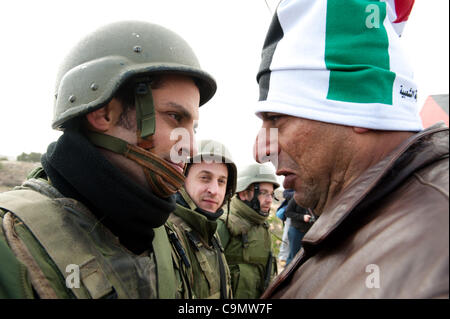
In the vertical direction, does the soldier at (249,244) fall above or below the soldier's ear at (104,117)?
below

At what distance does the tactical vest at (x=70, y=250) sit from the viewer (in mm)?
1498

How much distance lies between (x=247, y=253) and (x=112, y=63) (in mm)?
4132

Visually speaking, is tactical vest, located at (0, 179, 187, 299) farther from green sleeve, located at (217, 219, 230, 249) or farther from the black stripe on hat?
green sleeve, located at (217, 219, 230, 249)

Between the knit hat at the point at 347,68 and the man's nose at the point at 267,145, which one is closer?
the knit hat at the point at 347,68

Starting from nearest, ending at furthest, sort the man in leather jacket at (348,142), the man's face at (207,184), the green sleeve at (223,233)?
1. the man in leather jacket at (348,142)
2. the man's face at (207,184)
3. the green sleeve at (223,233)

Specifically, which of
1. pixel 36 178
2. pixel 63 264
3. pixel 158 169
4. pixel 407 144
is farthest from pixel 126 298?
pixel 407 144

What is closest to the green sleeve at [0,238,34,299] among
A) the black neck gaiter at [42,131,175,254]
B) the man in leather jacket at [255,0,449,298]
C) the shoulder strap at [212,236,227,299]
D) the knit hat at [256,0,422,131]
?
the black neck gaiter at [42,131,175,254]

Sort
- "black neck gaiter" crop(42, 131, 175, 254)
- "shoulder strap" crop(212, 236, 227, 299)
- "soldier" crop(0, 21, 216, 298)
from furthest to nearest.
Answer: "shoulder strap" crop(212, 236, 227, 299) → "black neck gaiter" crop(42, 131, 175, 254) → "soldier" crop(0, 21, 216, 298)

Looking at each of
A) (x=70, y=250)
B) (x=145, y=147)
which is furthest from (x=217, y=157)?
(x=70, y=250)

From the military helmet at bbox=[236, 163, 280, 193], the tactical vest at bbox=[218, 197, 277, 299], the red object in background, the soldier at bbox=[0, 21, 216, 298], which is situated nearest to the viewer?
the soldier at bbox=[0, 21, 216, 298]

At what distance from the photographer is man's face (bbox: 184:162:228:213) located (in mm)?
4350

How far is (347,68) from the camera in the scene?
1.45m

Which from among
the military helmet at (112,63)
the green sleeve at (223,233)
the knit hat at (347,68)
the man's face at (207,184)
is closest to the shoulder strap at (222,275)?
the man's face at (207,184)

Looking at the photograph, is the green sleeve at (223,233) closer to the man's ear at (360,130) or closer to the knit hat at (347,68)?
the knit hat at (347,68)
